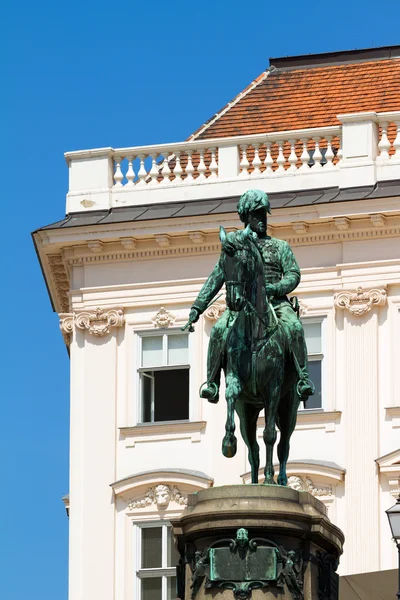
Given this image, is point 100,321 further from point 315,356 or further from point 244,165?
point 315,356

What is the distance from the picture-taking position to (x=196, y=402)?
36.1m

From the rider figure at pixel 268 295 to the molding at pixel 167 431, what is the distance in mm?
15197

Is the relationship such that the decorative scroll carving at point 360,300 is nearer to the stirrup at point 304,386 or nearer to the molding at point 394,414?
the molding at point 394,414

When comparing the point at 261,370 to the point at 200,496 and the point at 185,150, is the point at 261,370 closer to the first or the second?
the point at 200,496

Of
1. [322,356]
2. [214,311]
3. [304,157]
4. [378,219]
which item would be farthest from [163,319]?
[378,219]

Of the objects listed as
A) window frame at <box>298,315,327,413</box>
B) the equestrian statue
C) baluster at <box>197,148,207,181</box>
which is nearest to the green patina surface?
the equestrian statue

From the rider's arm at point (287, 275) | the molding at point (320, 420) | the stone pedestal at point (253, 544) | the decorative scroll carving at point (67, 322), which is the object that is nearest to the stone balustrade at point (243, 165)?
the decorative scroll carving at point (67, 322)

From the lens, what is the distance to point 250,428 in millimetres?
20625

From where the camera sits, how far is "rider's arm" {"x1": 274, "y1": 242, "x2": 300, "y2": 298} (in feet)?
67.5

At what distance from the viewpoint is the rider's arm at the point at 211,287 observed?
20.4 metres

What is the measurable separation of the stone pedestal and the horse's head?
167 centimetres

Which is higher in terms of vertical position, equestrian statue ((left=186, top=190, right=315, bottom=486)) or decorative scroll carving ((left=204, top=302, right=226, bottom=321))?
decorative scroll carving ((left=204, top=302, right=226, bottom=321))

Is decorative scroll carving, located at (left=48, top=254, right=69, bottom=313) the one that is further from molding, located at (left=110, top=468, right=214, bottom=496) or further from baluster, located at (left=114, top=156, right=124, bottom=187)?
molding, located at (left=110, top=468, right=214, bottom=496)

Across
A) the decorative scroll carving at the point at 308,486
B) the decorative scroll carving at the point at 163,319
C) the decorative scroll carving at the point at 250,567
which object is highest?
the decorative scroll carving at the point at 163,319
